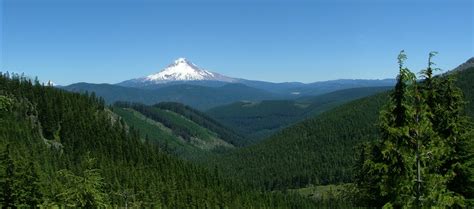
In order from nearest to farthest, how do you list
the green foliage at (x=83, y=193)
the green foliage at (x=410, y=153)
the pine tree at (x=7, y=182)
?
the green foliage at (x=410, y=153) < the green foliage at (x=83, y=193) < the pine tree at (x=7, y=182)

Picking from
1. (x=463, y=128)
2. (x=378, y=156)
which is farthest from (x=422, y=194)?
(x=463, y=128)

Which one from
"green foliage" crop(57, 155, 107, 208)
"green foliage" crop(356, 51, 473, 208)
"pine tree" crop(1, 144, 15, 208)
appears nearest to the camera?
"green foliage" crop(356, 51, 473, 208)

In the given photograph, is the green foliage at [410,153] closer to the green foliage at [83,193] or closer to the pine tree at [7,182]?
the green foliage at [83,193]

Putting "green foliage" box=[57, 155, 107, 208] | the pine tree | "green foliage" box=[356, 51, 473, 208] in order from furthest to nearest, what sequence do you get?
1. the pine tree
2. "green foliage" box=[57, 155, 107, 208]
3. "green foliage" box=[356, 51, 473, 208]

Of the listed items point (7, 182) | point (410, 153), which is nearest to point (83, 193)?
point (7, 182)

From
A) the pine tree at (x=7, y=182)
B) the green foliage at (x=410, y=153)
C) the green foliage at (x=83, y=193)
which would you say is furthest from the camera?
the pine tree at (x=7, y=182)

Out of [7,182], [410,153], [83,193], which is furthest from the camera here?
[7,182]

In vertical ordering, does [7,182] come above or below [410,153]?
below

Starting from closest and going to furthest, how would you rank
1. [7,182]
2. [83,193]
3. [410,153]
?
[410,153] < [83,193] < [7,182]

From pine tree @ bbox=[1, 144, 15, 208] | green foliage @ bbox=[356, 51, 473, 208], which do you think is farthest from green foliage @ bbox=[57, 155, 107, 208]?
green foliage @ bbox=[356, 51, 473, 208]

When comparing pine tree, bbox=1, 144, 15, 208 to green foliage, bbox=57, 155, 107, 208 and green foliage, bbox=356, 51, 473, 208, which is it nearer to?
green foliage, bbox=57, 155, 107, 208

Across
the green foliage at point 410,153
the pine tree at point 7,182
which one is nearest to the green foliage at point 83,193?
the pine tree at point 7,182

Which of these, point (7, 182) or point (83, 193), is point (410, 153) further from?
point (7, 182)

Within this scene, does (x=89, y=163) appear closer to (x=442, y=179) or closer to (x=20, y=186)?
(x=20, y=186)
